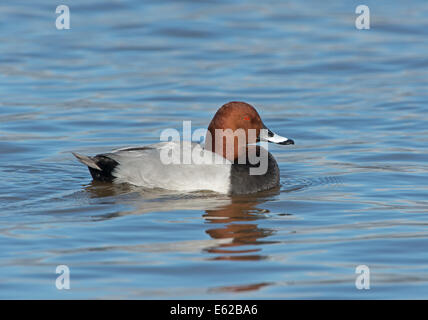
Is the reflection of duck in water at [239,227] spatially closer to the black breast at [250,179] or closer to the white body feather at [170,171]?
the black breast at [250,179]

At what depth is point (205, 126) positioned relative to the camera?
11.1 metres

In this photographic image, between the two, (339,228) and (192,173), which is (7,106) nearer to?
(192,173)

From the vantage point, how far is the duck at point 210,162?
817cm

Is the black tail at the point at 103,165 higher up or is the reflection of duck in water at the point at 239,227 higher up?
the black tail at the point at 103,165

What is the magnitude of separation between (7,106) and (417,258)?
732 cm

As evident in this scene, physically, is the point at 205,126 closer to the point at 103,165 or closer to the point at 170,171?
the point at 103,165

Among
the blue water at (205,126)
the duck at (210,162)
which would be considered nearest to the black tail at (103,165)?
the duck at (210,162)

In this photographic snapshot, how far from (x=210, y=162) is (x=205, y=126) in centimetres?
292

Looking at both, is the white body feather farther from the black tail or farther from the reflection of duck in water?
the reflection of duck in water

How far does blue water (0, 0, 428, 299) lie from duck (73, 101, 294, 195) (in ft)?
0.48

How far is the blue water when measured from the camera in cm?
602

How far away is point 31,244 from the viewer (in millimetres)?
6535

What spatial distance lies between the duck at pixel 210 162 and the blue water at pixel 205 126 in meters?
0.15
